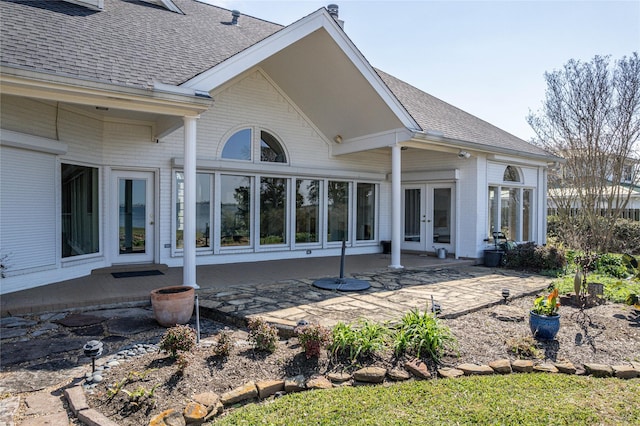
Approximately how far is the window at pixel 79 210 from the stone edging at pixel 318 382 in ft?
17.1

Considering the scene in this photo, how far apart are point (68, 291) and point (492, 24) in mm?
9857

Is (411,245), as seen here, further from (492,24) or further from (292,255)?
(492,24)

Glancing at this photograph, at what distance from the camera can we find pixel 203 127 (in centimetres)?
927

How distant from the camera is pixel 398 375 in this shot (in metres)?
3.60

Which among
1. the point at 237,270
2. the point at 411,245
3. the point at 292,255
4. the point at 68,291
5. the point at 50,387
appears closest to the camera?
the point at 50,387

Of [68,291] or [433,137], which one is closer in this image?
[68,291]

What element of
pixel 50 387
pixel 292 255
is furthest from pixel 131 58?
pixel 292 255

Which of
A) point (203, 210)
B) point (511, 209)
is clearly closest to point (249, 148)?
point (203, 210)

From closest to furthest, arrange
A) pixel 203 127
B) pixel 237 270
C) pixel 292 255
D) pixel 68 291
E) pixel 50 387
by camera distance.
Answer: pixel 50 387 < pixel 68 291 < pixel 237 270 < pixel 203 127 < pixel 292 255

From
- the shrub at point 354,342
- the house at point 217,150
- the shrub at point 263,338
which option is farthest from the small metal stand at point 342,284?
the shrub at point 263,338

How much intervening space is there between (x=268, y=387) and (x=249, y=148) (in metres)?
7.52

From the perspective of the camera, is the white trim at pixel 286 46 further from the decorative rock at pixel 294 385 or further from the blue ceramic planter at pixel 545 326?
the blue ceramic planter at pixel 545 326

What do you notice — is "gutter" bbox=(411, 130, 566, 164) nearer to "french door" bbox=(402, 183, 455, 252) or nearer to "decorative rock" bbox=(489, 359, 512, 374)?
"french door" bbox=(402, 183, 455, 252)

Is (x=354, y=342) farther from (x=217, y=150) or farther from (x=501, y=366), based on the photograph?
(x=217, y=150)
